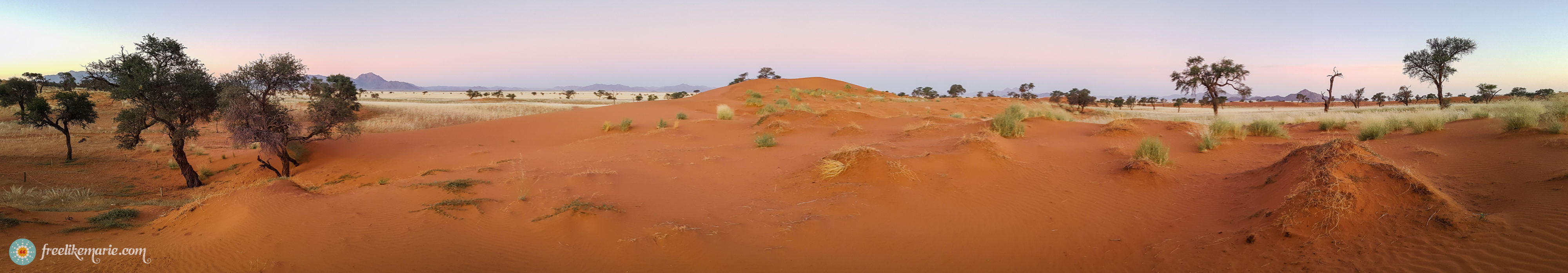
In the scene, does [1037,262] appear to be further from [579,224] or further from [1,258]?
[1,258]

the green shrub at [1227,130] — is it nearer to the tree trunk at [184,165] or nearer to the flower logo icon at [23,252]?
the flower logo icon at [23,252]

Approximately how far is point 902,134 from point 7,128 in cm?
2903

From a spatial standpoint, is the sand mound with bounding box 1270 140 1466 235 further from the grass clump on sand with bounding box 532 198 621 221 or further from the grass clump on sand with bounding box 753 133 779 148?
the grass clump on sand with bounding box 753 133 779 148

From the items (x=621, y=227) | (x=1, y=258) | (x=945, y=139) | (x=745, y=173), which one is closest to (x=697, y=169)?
(x=745, y=173)

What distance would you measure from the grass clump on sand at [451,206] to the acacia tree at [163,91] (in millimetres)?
9215

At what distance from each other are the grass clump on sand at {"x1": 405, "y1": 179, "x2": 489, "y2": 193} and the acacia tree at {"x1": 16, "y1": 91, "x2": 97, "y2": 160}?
13.0 m

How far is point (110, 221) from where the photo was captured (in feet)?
16.9

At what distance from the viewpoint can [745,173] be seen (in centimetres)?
844

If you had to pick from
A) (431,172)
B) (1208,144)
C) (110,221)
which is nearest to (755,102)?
(431,172)

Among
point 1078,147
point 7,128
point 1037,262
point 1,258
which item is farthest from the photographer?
point 7,128

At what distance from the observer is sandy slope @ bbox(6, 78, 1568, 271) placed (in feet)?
13.2

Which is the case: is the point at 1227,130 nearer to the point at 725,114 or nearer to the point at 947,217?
the point at 947,217

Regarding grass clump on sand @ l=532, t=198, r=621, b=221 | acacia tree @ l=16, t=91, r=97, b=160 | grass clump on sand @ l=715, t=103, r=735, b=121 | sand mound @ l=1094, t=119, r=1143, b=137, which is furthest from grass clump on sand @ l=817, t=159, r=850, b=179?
acacia tree @ l=16, t=91, r=97, b=160

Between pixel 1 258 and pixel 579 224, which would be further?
pixel 579 224
